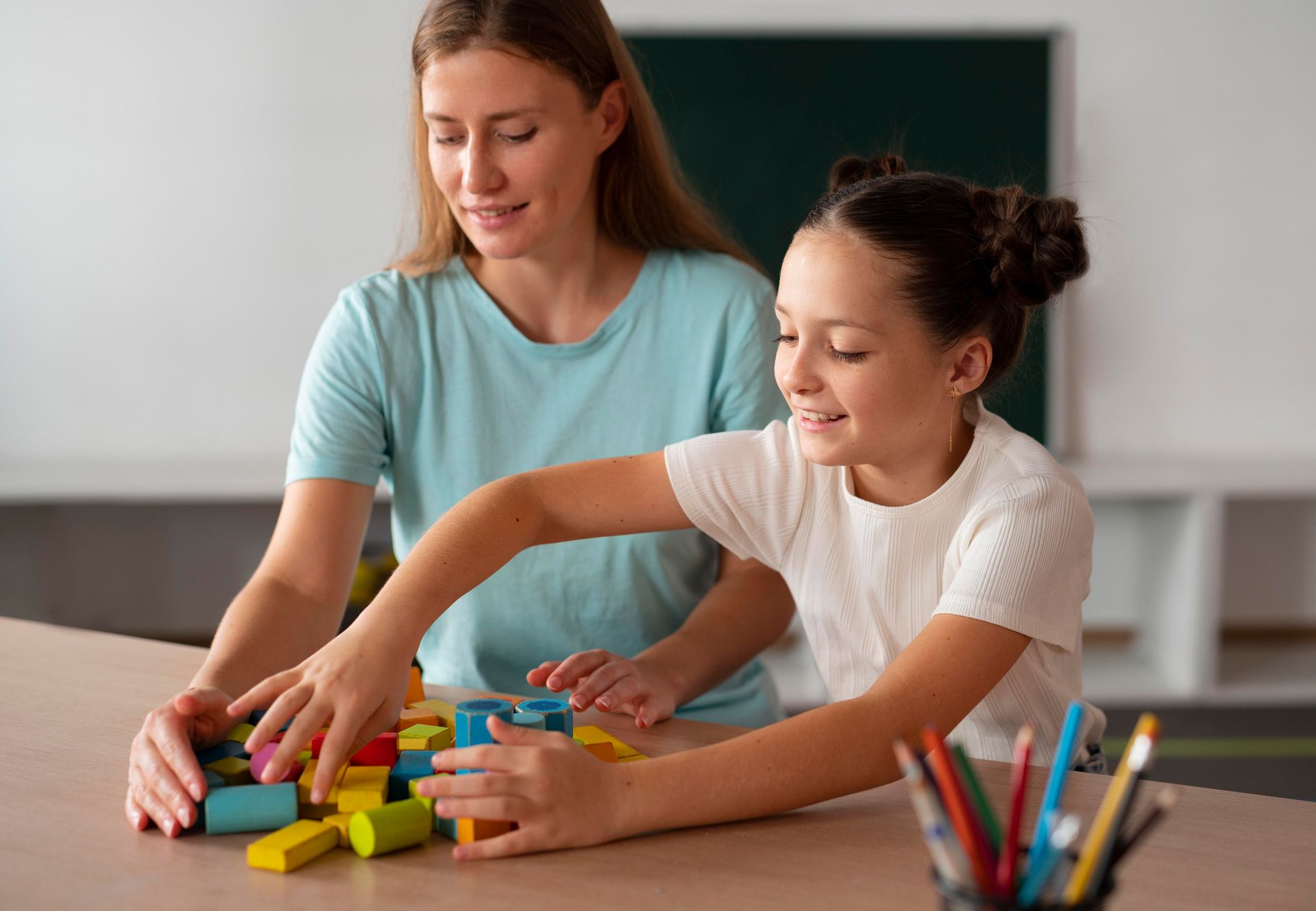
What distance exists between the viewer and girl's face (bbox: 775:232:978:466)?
1062 millimetres

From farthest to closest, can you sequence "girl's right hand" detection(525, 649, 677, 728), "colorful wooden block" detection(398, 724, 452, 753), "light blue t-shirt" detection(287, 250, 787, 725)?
"light blue t-shirt" detection(287, 250, 787, 725) → "girl's right hand" detection(525, 649, 677, 728) → "colorful wooden block" detection(398, 724, 452, 753)

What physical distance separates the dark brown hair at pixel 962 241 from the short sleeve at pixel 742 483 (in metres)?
0.21

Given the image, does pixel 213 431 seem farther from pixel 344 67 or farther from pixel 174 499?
pixel 344 67

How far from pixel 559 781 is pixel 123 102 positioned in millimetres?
3114

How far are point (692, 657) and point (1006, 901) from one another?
773mm

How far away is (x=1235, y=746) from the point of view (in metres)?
2.95

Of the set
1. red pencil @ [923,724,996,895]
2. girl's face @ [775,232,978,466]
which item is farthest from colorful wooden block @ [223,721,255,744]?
red pencil @ [923,724,996,895]

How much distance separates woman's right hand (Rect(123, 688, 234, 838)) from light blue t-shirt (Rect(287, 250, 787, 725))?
20.1 inches

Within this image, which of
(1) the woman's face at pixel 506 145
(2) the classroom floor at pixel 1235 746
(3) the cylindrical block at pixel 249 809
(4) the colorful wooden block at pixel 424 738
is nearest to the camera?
(3) the cylindrical block at pixel 249 809

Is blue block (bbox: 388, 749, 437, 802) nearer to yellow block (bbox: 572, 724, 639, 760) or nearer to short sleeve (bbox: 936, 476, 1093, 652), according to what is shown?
yellow block (bbox: 572, 724, 639, 760)

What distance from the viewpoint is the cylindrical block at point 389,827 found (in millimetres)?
817

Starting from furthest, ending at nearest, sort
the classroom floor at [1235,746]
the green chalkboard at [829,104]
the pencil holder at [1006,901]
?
the green chalkboard at [829,104], the classroom floor at [1235,746], the pencil holder at [1006,901]

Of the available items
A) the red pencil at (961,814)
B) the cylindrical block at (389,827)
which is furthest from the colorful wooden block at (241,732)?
the red pencil at (961,814)

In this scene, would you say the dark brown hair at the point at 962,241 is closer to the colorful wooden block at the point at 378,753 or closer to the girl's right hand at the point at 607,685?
the girl's right hand at the point at 607,685
